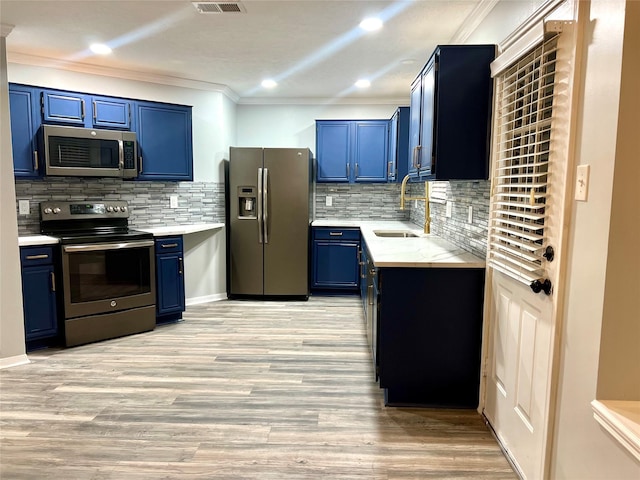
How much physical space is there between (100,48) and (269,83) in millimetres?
1745

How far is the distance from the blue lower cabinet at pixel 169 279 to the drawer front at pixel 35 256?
2.86 feet

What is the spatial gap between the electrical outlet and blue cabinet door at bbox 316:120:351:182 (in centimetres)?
309

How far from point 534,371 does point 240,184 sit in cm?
380

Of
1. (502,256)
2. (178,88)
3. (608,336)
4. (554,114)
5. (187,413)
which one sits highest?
(178,88)

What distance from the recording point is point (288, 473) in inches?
76.7

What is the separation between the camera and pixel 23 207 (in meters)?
3.73

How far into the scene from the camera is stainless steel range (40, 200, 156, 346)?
3518 mm

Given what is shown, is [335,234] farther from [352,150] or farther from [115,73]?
[115,73]

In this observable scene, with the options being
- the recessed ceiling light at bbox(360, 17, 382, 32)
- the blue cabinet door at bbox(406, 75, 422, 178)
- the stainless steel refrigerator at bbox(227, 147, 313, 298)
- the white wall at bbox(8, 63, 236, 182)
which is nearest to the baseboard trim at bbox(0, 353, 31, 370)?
the stainless steel refrigerator at bbox(227, 147, 313, 298)

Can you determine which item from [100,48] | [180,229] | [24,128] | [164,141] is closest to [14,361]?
[180,229]

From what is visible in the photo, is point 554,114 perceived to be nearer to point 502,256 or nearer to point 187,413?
point 502,256

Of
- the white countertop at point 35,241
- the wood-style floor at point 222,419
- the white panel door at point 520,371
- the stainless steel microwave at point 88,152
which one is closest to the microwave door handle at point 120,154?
the stainless steel microwave at point 88,152

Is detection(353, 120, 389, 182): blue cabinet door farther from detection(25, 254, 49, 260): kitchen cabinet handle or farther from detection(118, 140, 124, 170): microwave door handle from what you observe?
detection(25, 254, 49, 260): kitchen cabinet handle

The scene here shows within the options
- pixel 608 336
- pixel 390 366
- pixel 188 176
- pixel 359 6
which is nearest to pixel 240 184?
pixel 188 176
